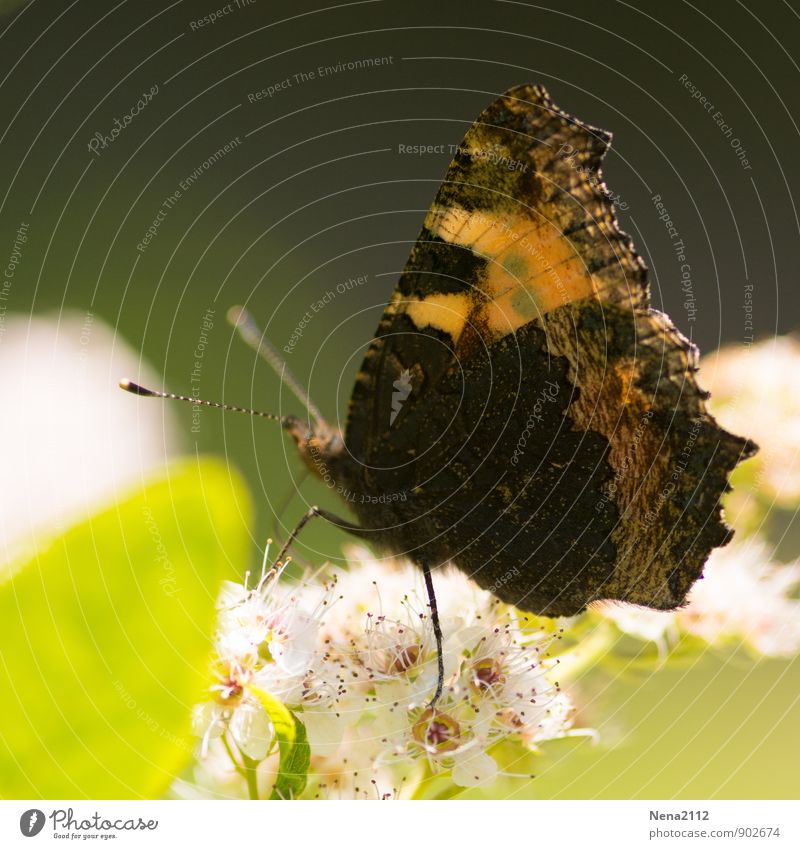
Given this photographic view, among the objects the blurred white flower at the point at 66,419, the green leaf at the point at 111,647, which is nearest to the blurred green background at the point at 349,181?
the blurred white flower at the point at 66,419

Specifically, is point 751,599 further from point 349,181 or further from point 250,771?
point 349,181

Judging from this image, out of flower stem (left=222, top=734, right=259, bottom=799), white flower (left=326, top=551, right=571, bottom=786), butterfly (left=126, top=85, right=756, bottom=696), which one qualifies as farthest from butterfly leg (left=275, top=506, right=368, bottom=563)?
flower stem (left=222, top=734, right=259, bottom=799)

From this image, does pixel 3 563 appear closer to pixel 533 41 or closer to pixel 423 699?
pixel 423 699

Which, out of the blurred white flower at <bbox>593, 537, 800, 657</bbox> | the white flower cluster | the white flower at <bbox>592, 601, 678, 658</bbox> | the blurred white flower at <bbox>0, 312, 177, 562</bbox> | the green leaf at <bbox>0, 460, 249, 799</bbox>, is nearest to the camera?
the green leaf at <bbox>0, 460, 249, 799</bbox>

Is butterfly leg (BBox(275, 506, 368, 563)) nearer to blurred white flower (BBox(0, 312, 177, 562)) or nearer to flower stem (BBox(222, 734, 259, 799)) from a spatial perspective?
blurred white flower (BBox(0, 312, 177, 562))

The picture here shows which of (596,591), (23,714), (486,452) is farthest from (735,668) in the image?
(23,714)

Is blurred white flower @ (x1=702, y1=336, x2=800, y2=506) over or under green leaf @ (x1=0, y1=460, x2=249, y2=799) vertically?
over

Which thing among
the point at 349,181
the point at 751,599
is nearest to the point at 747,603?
the point at 751,599
